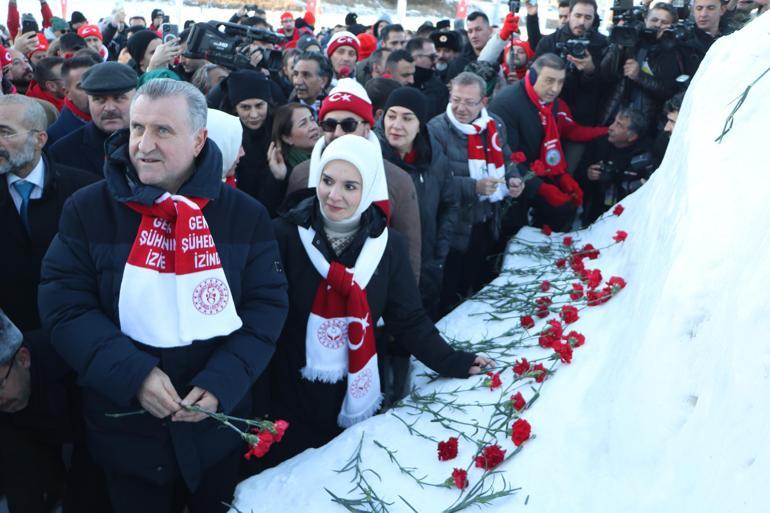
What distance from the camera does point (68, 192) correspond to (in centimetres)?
308

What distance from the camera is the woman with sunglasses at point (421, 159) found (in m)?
4.27

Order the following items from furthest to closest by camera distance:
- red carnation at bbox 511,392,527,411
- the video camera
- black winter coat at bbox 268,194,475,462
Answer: the video camera < black winter coat at bbox 268,194,475,462 < red carnation at bbox 511,392,527,411

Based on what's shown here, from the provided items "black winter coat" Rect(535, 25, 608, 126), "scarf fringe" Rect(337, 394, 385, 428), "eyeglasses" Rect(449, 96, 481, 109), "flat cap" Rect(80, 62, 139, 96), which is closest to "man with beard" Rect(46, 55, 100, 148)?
"flat cap" Rect(80, 62, 139, 96)

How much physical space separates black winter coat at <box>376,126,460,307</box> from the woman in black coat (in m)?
1.16

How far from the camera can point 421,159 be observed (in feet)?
14.4

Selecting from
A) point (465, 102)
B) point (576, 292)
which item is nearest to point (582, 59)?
A: point (465, 102)

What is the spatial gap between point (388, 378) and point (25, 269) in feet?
6.23

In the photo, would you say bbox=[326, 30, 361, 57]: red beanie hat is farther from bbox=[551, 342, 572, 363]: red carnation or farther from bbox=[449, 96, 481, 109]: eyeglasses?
bbox=[551, 342, 572, 363]: red carnation

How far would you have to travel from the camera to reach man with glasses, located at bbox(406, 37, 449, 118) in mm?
6680

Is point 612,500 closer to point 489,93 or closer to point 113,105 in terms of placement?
point 113,105

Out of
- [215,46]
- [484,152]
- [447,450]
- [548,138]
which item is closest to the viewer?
[447,450]

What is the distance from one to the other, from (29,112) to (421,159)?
7.15 feet

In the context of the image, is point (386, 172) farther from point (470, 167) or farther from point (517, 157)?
point (517, 157)

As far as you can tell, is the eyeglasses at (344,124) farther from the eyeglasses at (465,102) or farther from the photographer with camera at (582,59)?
the photographer with camera at (582,59)
